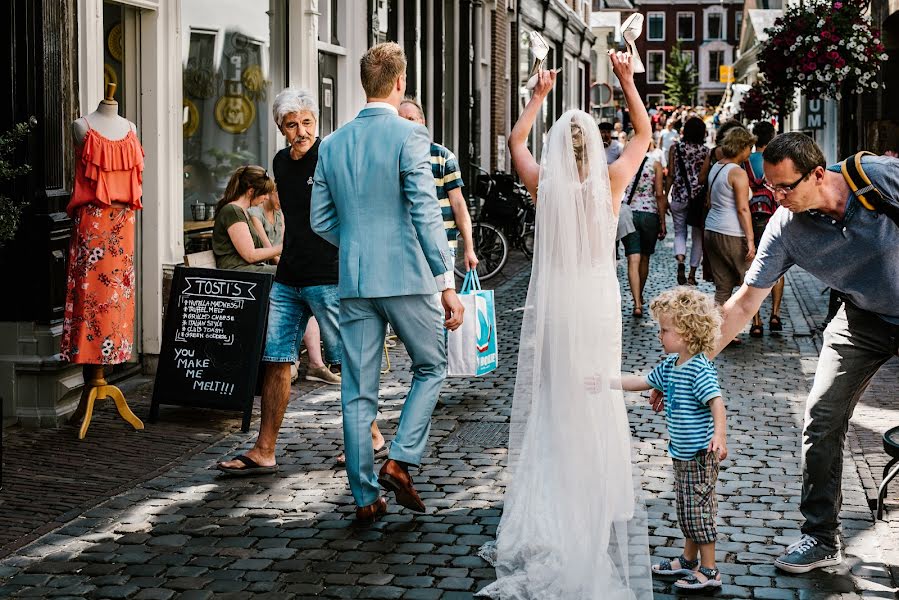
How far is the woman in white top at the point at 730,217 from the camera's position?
10734 millimetres

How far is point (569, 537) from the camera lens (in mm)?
4770

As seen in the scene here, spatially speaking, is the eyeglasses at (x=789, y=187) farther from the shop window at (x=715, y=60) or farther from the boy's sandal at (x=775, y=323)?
the shop window at (x=715, y=60)

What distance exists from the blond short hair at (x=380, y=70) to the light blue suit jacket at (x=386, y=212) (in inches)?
4.4

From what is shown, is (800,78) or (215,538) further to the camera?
(800,78)

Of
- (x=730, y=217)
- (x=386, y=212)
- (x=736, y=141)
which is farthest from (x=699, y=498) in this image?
(x=736, y=141)

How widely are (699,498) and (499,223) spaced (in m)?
12.7

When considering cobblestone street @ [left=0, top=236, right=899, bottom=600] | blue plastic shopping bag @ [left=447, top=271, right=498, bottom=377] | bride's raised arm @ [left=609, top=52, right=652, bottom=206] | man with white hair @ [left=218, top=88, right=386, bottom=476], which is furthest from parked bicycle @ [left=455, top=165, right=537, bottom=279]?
bride's raised arm @ [left=609, top=52, right=652, bottom=206]

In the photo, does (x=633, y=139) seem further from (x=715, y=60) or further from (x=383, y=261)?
(x=715, y=60)

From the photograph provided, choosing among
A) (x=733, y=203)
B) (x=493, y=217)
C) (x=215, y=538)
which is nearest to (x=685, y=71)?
(x=493, y=217)

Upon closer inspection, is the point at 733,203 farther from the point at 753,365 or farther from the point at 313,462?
the point at 313,462

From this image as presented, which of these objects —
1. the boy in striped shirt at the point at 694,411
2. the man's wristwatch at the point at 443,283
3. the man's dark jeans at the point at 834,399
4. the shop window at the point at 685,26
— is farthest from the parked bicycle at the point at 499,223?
the shop window at the point at 685,26

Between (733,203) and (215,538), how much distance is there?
6482mm

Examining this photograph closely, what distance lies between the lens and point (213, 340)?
25.3 ft

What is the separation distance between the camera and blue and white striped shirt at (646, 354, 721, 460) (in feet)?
Answer: 15.6
